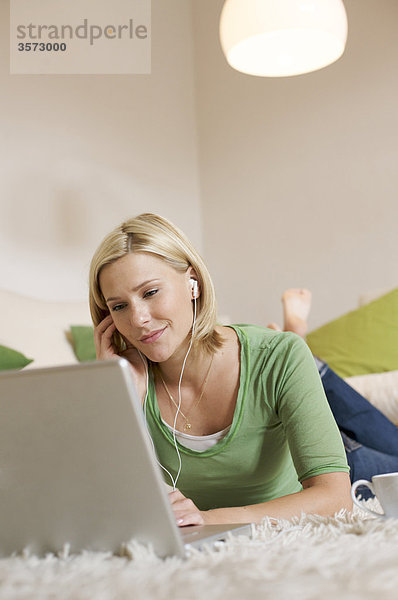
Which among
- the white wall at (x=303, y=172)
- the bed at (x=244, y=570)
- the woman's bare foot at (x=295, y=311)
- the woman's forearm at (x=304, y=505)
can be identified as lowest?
the woman's forearm at (x=304, y=505)

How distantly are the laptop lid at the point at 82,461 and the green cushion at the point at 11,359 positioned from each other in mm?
1457

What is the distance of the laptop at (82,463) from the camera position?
59 cm

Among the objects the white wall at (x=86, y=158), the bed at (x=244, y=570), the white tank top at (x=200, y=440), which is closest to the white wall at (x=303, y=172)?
the white wall at (x=86, y=158)

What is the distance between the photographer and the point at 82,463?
2.02 feet

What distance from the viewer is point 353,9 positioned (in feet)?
10.7

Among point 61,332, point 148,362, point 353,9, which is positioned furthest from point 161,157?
point 148,362

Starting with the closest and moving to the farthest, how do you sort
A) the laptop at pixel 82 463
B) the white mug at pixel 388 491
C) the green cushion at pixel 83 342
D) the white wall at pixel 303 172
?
1. the laptop at pixel 82 463
2. the white mug at pixel 388 491
3. the green cushion at pixel 83 342
4. the white wall at pixel 303 172

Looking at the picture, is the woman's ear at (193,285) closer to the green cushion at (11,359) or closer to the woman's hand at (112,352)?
the woman's hand at (112,352)

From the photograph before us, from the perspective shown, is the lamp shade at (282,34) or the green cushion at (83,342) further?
the green cushion at (83,342)

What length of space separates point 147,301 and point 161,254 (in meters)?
0.10

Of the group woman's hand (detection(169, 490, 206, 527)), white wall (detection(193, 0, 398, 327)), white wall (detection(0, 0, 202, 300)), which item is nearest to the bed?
woman's hand (detection(169, 490, 206, 527))

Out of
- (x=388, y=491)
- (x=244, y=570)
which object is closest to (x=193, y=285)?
(x=388, y=491)

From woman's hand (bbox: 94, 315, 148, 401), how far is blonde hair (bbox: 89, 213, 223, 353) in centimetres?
4

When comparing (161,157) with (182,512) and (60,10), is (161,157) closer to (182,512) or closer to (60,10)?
(60,10)
